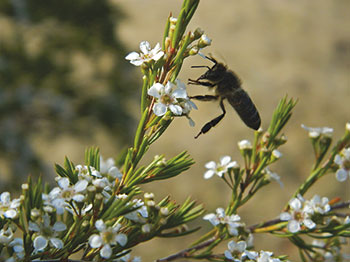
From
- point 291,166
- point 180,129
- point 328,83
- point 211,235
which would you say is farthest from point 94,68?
point 328,83

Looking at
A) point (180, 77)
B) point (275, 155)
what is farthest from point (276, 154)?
point (180, 77)

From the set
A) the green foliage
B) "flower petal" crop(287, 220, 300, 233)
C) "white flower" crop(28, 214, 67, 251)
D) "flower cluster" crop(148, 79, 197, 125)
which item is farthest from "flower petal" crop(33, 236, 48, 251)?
the green foliage

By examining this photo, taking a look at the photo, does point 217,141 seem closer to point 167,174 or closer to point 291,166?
point 291,166

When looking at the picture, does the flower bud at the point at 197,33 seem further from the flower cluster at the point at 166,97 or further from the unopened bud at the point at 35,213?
the unopened bud at the point at 35,213

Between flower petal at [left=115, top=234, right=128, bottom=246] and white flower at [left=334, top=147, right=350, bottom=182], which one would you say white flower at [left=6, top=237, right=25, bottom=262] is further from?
white flower at [left=334, top=147, right=350, bottom=182]

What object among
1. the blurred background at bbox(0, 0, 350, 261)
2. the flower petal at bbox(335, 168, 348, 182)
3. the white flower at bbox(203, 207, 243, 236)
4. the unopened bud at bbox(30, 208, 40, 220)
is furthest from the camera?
the blurred background at bbox(0, 0, 350, 261)

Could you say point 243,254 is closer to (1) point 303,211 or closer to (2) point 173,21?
(1) point 303,211

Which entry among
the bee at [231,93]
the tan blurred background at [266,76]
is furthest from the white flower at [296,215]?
the tan blurred background at [266,76]
